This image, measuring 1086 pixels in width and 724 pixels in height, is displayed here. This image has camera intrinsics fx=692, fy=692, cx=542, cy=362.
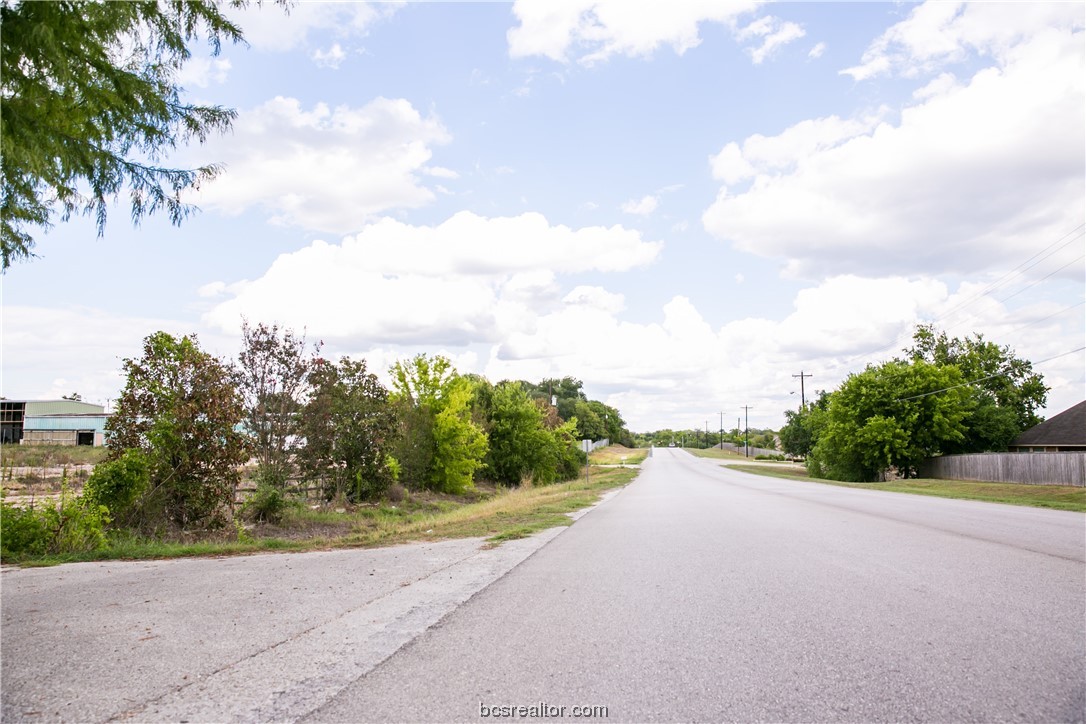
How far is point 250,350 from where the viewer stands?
17.9 m

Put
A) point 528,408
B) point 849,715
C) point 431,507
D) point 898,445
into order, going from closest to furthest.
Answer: point 849,715 < point 431,507 < point 528,408 < point 898,445

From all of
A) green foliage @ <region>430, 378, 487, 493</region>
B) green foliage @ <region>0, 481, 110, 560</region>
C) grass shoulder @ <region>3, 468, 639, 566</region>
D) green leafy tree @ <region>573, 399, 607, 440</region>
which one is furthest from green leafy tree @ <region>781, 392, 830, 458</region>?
green foliage @ <region>0, 481, 110, 560</region>

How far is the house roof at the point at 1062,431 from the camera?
4559 centimetres

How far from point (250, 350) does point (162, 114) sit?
12878mm

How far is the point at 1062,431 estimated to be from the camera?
47812mm

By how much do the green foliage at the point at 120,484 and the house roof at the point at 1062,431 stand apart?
51763mm

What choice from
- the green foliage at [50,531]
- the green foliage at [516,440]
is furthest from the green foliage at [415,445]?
the green foliage at [50,531]

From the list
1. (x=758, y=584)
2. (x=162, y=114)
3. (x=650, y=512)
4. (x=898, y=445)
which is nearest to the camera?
(x=162, y=114)

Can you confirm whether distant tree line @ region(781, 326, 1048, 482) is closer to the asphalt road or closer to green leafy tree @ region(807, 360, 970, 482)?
green leafy tree @ region(807, 360, 970, 482)

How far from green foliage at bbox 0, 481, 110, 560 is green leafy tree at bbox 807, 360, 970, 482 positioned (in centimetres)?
4741

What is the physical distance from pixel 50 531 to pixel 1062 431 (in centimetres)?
5729

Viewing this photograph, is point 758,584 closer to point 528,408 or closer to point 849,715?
point 849,715

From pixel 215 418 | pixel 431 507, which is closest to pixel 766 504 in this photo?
pixel 431 507

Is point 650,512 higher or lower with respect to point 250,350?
lower
